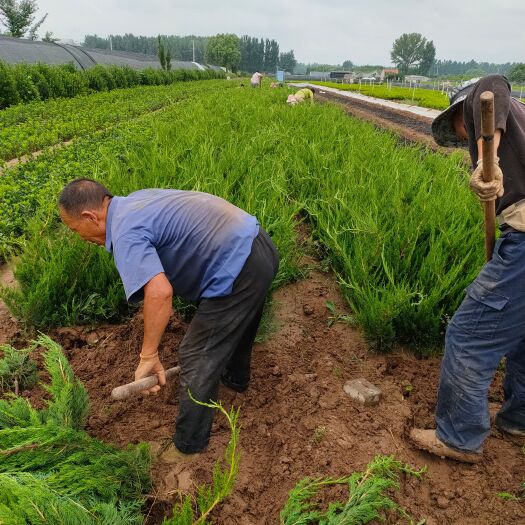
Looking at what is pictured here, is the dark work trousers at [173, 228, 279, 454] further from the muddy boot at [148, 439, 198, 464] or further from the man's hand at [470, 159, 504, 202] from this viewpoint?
the man's hand at [470, 159, 504, 202]

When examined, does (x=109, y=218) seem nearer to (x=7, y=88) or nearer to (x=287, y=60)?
(x=7, y=88)

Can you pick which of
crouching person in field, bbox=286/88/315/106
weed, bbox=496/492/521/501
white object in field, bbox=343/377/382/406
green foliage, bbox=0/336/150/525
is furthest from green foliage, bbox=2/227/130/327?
crouching person in field, bbox=286/88/315/106

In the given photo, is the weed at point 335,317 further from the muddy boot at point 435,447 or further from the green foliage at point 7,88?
the green foliage at point 7,88

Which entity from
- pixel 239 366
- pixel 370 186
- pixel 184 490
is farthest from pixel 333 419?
pixel 370 186

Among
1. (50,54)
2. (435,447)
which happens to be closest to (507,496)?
(435,447)

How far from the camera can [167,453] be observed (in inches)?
73.2

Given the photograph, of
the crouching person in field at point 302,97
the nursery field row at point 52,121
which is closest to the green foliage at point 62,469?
the nursery field row at point 52,121

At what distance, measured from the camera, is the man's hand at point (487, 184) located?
58.1 inches

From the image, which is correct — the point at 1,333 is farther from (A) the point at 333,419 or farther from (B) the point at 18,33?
(B) the point at 18,33

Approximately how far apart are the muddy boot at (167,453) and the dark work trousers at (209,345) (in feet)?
0.12

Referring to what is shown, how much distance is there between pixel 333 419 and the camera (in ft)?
6.60

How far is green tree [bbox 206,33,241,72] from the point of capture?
76312 mm

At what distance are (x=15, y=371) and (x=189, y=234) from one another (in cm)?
109

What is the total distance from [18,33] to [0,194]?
30581 mm
